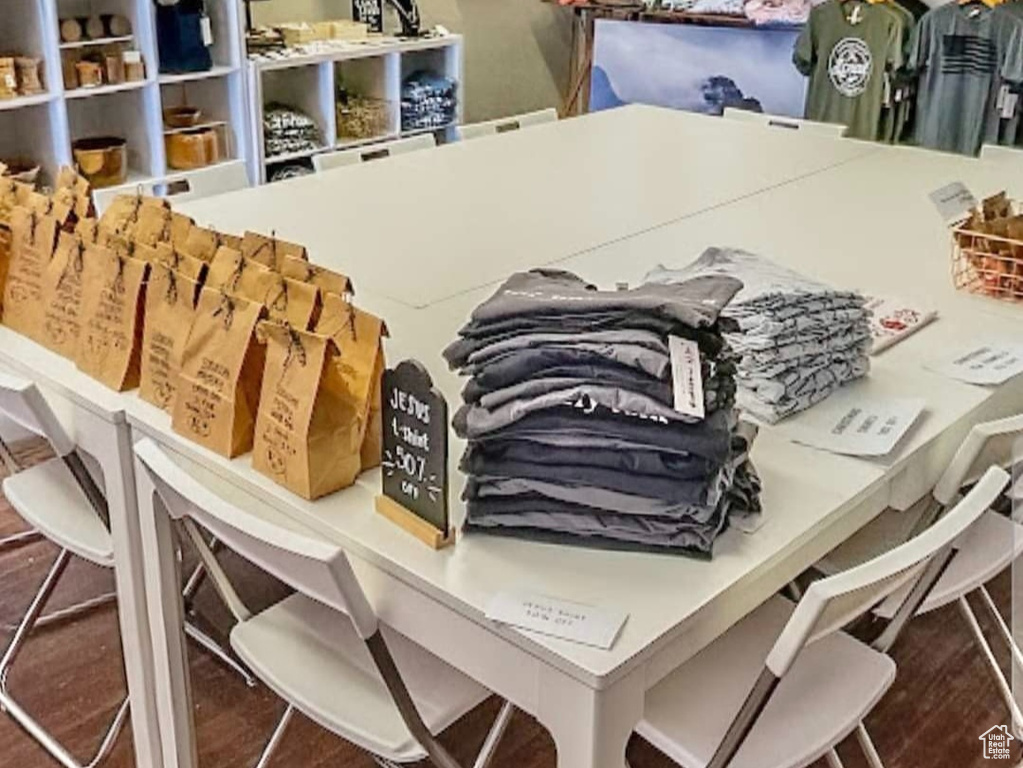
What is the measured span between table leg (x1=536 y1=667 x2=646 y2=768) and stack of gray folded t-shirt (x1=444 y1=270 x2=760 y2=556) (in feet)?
0.67

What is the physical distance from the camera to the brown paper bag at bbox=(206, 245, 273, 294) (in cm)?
172

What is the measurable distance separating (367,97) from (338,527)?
3859 millimetres

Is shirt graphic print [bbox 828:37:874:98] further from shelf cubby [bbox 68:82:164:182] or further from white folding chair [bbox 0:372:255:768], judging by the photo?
white folding chair [bbox 0:372:255:768]

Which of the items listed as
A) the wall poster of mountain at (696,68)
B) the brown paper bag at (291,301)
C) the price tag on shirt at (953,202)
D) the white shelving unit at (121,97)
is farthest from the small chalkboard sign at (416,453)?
the wall poster of mountain at (696,68)

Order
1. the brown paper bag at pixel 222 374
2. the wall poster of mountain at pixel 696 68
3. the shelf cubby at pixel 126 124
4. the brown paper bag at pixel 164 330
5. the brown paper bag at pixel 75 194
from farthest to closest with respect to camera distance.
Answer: the wall poster of mountain at pixel 696 68 < the shelf cubby at pixel 126 124 < the brown paper bag at pixel 75 194 < the brown paper bag at pixel 164 330 < the brown paper bag at pixel 222 374

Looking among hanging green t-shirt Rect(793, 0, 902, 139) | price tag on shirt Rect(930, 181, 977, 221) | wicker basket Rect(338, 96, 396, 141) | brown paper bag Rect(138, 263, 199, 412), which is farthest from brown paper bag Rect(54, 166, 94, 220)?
hanging green t-shirt Rect(793, 0, 902, 139)

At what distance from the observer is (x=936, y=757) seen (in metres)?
2.24

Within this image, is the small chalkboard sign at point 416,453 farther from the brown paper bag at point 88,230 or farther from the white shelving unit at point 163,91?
the white shelving unit at point 163,91

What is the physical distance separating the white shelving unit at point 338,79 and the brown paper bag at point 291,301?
2.94 meters

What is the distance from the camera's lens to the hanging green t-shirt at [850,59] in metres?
4.98

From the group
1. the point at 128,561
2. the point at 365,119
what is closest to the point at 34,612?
the point at 128,561

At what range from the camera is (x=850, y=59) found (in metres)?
5.04

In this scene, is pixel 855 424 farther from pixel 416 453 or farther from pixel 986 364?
pixel 416 453

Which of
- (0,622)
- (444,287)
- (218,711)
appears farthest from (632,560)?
(0,622)
